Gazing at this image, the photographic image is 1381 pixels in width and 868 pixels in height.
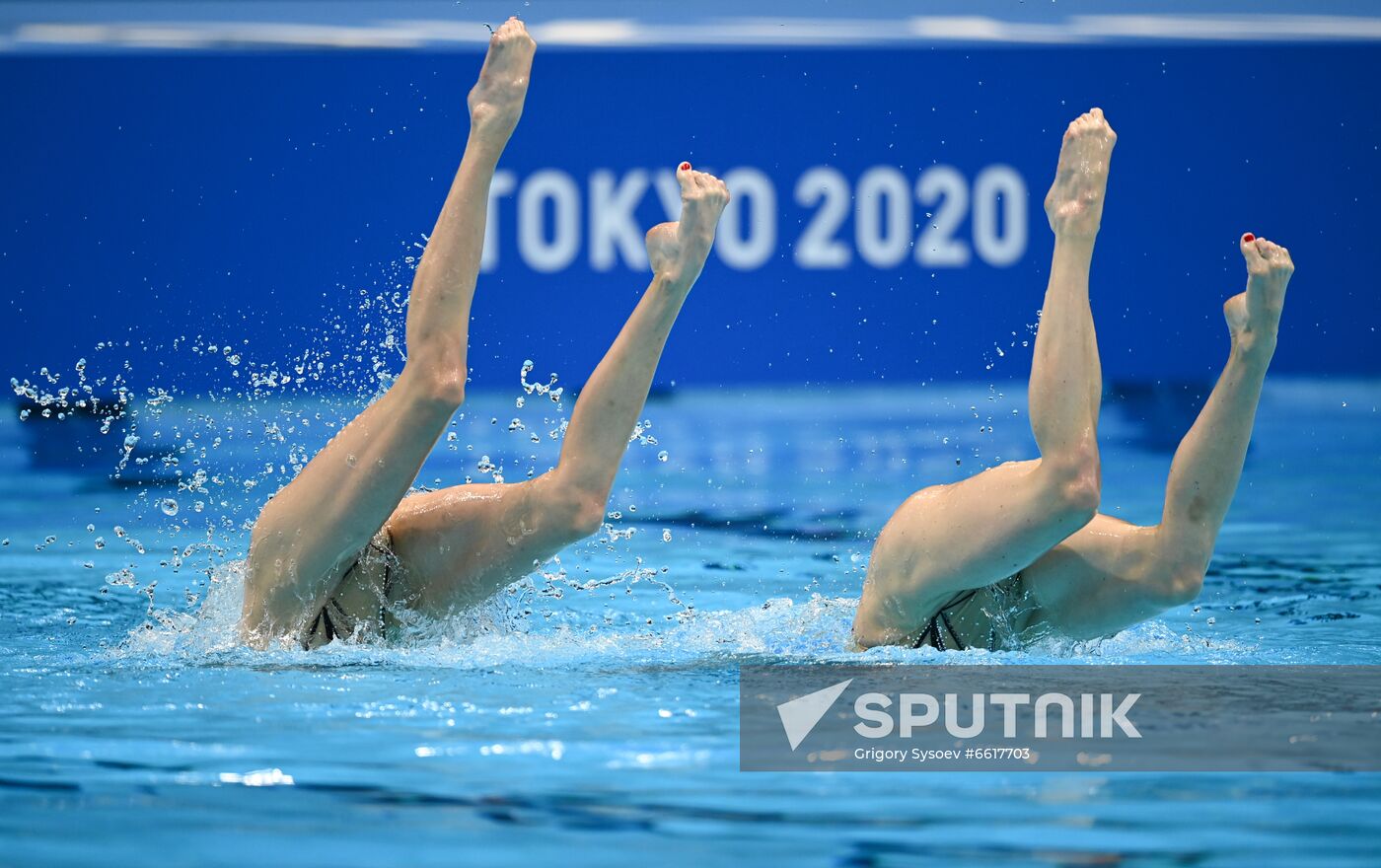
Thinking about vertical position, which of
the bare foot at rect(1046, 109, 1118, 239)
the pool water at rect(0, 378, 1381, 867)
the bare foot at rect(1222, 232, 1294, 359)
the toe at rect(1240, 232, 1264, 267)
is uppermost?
the bare foot at rect(1046, 109, 1118, 239)

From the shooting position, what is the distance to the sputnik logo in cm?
215

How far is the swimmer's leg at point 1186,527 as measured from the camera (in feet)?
8.48

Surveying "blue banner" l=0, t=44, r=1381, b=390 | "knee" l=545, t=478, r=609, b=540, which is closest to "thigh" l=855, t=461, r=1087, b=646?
"knee" l=545, t=478, r=609, b=540

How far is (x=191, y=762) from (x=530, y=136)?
5956 mm

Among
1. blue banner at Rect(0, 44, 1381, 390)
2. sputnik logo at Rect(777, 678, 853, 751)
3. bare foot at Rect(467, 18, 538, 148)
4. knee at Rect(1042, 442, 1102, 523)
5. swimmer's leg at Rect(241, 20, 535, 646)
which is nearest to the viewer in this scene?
sputnik logo at Rect(777, 678, 853, 751)

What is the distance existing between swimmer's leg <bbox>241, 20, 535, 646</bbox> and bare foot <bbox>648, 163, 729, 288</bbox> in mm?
286

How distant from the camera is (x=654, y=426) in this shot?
7.02 meters

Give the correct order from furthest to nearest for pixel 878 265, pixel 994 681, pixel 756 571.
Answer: pixel 878 265 < pixel 756 571 < pixel 994 681

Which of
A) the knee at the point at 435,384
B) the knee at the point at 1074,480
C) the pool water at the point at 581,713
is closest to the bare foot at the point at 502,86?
the knee at the point at 435,384

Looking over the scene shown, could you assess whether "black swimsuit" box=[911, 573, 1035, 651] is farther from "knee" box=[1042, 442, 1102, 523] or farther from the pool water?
"knee" box=[1042, 442, 1102, 523]

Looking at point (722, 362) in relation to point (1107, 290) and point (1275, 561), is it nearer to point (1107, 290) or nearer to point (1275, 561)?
point (1107, 290)

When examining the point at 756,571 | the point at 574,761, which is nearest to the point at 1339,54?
the point at 756,571

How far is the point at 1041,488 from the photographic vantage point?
2373 millimetres

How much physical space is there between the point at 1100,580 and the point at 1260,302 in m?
0.51
